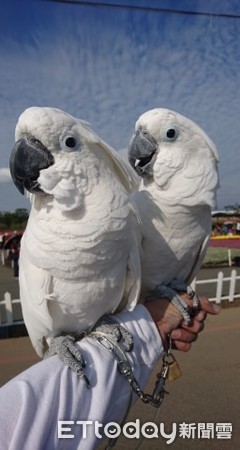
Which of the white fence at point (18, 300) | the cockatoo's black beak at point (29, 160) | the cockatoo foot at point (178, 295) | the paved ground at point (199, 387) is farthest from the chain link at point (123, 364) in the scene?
the white fence at point (18, 300)

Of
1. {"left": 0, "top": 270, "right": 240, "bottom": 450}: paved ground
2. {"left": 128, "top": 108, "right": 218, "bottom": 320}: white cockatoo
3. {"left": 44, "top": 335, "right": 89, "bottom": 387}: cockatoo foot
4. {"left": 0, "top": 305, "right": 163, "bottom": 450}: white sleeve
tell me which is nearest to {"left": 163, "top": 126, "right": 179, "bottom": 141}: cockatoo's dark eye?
{"left": 128, "top": 108, "right": 218, "bottom": 320}: white cockatoo

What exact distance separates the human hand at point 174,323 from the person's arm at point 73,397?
0.20 feet

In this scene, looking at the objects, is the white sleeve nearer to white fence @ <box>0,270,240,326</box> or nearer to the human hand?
the human hand

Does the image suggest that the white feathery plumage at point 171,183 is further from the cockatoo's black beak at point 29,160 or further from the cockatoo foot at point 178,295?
the cockatoo's black beak at point 29,160

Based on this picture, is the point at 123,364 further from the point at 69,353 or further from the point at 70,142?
the point at 70,142

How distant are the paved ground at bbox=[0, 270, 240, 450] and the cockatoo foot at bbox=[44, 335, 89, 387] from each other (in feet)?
2.62

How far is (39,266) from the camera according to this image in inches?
46.3

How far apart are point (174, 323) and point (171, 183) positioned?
19.0 inches

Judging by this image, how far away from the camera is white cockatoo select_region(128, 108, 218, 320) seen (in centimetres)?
134

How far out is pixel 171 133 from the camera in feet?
4.49

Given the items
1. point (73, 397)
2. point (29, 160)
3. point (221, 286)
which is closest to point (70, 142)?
point (29, 160)

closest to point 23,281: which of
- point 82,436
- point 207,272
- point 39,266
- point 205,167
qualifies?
point 39,266

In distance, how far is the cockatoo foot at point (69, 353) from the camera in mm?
1024

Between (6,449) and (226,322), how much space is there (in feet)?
13.0
